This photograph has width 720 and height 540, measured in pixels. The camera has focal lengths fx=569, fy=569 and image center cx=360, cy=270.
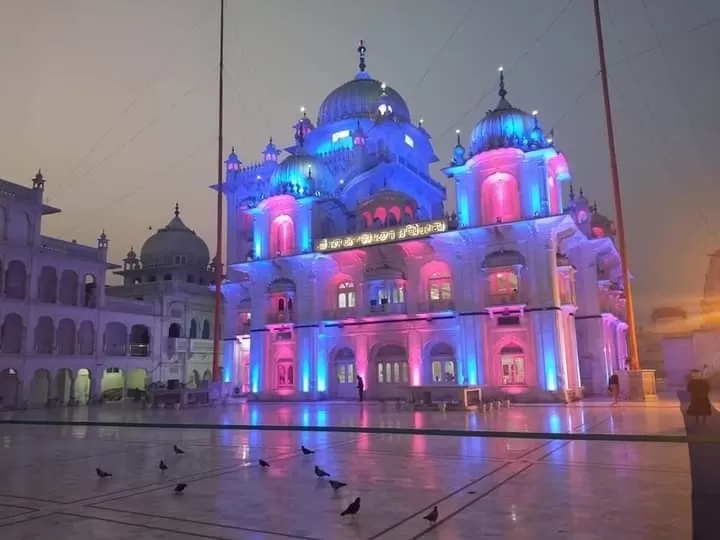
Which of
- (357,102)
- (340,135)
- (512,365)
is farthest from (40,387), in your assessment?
(512,365)

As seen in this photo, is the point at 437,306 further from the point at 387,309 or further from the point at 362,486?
the point at 362,486

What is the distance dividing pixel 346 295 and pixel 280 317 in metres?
4.36

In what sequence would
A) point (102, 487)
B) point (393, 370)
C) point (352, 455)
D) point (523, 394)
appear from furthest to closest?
point (393, 370) → point (523, 394) → point (352, 455) → point (102, 487)

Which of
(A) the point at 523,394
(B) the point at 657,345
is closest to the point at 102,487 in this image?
(A) the point at 523,394

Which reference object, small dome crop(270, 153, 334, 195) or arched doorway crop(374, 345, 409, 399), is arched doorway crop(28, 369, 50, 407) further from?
arched doorway crop(374, 345, 409, 399)

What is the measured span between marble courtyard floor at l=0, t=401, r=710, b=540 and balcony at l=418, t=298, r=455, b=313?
15.6 m

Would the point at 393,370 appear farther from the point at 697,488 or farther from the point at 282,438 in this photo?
the point at 697,488

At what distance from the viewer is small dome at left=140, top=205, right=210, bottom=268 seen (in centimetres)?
5575

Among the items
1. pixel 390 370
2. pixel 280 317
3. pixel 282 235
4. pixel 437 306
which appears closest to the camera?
pixel 437 306

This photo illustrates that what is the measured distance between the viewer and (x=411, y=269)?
108ft

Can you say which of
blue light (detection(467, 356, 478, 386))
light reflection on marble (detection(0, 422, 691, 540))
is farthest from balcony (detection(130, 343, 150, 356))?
light reflection on marble (detection(0, 422, 691, 540))

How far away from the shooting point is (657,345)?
6000cm

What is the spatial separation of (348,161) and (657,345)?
40616mm

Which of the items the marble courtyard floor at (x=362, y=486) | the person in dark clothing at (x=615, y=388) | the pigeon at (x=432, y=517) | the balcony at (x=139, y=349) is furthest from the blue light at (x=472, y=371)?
the balcony at (x=139, y=349)
